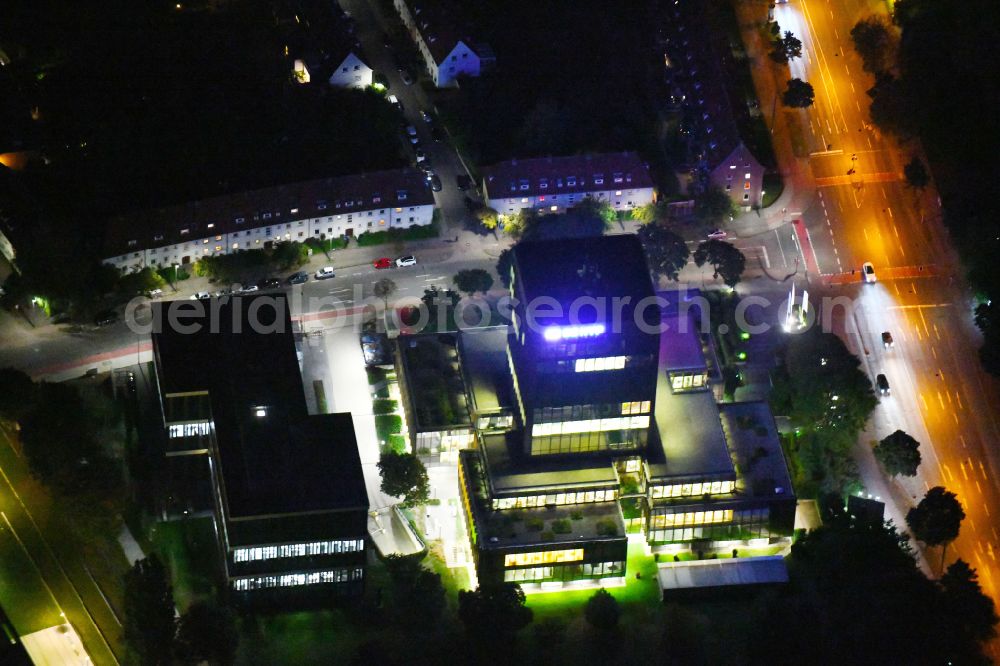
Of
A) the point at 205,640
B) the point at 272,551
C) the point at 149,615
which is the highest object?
the point at 272,551

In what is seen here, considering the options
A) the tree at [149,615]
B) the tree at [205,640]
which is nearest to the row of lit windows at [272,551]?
the tree at [205,640]

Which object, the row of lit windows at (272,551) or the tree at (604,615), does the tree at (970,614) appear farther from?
the row of lit windows at (272,551)

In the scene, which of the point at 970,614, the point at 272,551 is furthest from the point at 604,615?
the point at 970,614

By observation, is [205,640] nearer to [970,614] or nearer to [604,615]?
[604,615]

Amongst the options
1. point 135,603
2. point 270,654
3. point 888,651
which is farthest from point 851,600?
point 135,603

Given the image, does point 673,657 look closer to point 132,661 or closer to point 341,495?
point 341,495

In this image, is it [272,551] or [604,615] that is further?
[272,551]
